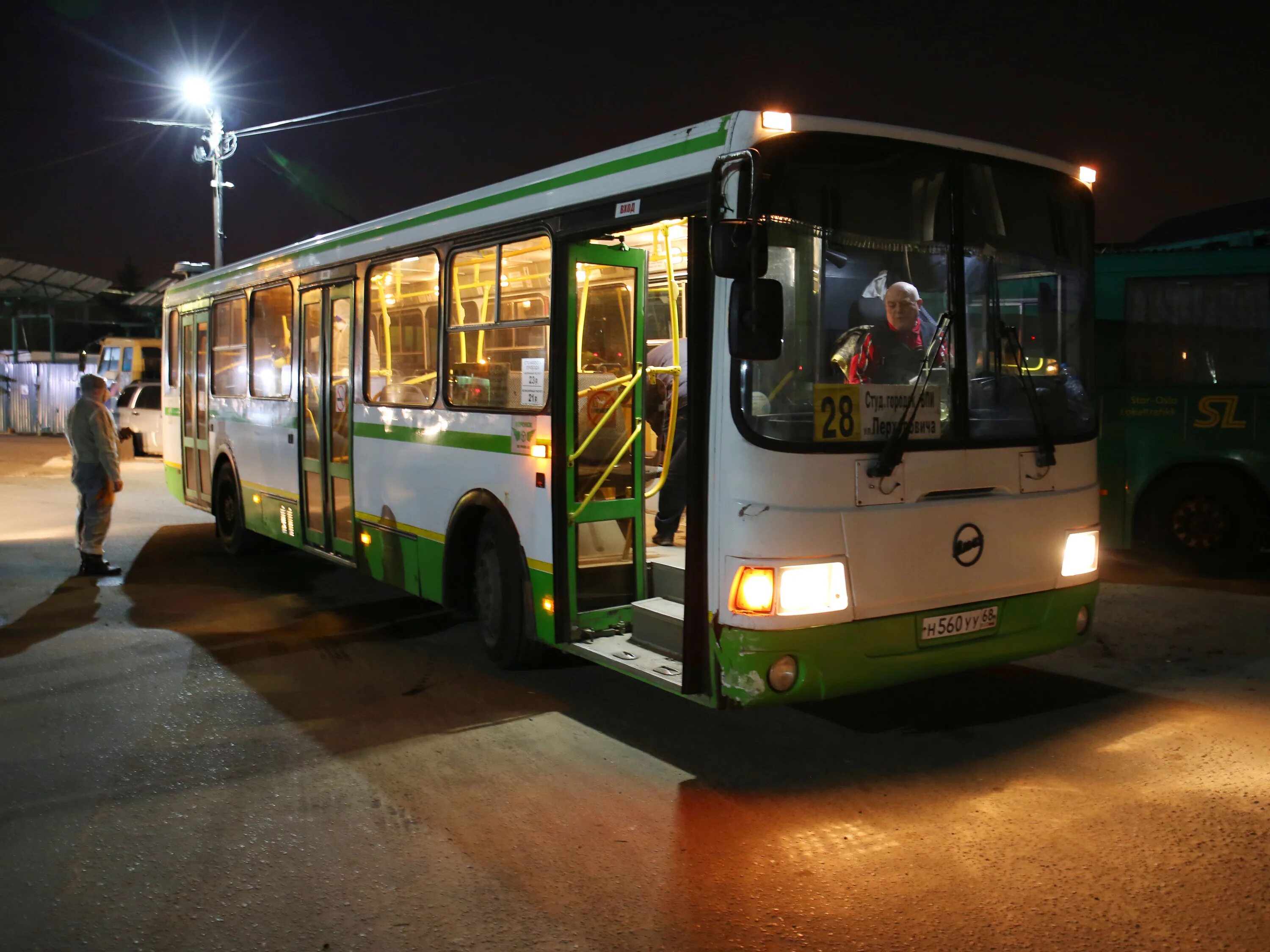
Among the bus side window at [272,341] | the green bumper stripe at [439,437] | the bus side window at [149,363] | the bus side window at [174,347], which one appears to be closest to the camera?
the green bumper stripe at [439,437]

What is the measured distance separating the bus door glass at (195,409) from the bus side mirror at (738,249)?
346 inches

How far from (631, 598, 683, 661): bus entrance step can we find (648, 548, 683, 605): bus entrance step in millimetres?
161

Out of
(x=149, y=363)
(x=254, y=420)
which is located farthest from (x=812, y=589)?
(x=149, y=363)

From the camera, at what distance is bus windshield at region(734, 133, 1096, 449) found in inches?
189

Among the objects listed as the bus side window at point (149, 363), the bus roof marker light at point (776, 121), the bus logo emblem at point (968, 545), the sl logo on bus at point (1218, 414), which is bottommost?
the bus logo emblem at point (968, 545)

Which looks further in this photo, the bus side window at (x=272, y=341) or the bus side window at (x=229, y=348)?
the bus side window at (x=229, y=348)

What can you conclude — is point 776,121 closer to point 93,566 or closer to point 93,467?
point 93,467

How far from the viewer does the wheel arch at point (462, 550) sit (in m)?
7.01

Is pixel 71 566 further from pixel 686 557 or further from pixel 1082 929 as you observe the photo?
pixel 1082 929

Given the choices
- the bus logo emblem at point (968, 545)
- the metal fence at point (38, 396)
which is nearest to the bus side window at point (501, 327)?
the bus logo emblem at point (968, 545)

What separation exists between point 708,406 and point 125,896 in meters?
3.00

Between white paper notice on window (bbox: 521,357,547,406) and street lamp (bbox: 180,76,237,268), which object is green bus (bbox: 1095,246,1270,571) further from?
street lamp (bbox: 180,76,237,268)

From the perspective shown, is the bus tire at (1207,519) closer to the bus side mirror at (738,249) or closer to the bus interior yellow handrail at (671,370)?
the bus interior yellow handrail at (671,370)

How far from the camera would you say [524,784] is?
5.07 meters
